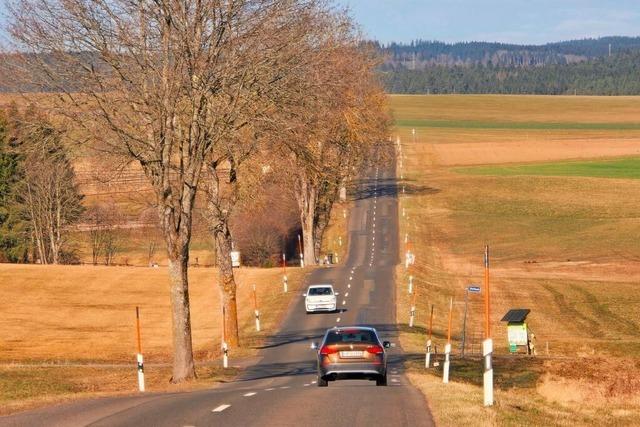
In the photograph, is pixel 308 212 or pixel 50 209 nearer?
pixel 308 212

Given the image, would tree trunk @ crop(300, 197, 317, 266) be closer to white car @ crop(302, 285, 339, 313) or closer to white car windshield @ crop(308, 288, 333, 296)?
white car windshield @ crop(308, 288, 333, 296)

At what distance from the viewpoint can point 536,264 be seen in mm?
78312

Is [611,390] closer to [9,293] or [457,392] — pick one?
[457,392]

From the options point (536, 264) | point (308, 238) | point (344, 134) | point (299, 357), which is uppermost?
point (344, 134)

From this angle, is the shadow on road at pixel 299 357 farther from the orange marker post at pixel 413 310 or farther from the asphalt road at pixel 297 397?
the orange marker post at pixel 413 310

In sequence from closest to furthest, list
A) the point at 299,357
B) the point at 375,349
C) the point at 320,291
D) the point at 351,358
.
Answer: the point at 351,358 → the point at 375,349 → the point at 299,357 → the point at 320,291

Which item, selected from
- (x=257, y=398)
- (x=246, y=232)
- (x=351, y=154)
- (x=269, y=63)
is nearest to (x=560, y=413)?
(x=257, y=398)

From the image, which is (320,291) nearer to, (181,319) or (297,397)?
(181,319)

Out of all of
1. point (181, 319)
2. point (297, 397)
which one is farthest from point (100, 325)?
point (297, 397)

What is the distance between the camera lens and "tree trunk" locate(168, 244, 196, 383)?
104 feet

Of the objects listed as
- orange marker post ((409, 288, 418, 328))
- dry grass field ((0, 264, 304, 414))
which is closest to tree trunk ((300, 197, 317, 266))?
dry grass field ((0, 264, 304, 414))

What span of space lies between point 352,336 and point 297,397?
574cm

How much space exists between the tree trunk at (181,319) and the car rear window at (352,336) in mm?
5559

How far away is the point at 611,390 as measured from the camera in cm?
3247
